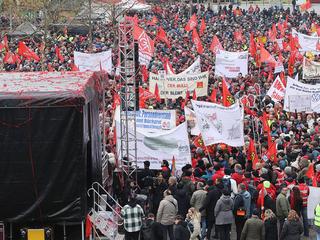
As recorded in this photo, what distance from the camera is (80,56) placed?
31312mm

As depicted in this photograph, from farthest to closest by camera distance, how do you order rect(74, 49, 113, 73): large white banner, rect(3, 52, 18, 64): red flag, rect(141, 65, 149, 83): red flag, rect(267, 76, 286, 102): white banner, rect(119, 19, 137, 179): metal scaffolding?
1. rect(3, 52, 18, 64): red flag
2. rect(141, 65, 149, 83): red flag
3. rect(74, 49, 113, 73): large white banner
4. rect(267, 76, 286, 102): white banner
5. rect(119, 19, 137, 179): metal scaffolding

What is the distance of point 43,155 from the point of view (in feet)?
46.3

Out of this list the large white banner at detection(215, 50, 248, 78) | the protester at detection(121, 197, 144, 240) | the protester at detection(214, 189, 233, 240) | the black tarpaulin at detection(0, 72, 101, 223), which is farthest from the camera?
the large white banner at detection(215, 50, 248, 78)

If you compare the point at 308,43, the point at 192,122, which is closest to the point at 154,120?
the point at 192,122

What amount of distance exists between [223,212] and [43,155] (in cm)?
358

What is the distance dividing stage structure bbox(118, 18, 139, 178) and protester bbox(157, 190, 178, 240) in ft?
9.04

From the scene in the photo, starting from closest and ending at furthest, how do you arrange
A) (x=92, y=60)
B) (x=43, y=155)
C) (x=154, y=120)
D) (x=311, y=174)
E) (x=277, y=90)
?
(x=43, y=155), (x=311, y=174), (x=154, y=120), (x=277, y=90), (x=92, y=60)

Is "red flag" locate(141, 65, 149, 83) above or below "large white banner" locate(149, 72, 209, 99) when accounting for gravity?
below

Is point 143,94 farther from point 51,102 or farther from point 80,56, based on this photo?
point 51,102

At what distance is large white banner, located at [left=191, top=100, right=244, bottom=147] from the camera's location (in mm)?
19422

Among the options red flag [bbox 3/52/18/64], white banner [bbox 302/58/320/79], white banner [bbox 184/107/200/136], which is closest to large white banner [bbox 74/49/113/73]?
red flag [bbox 3/52/18/64]

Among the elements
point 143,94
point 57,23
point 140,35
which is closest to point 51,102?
point 143,94

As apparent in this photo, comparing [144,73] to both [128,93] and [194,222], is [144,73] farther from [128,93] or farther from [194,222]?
[194,222]

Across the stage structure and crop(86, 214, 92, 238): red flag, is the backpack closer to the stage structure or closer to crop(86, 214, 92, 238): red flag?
the stage structure
